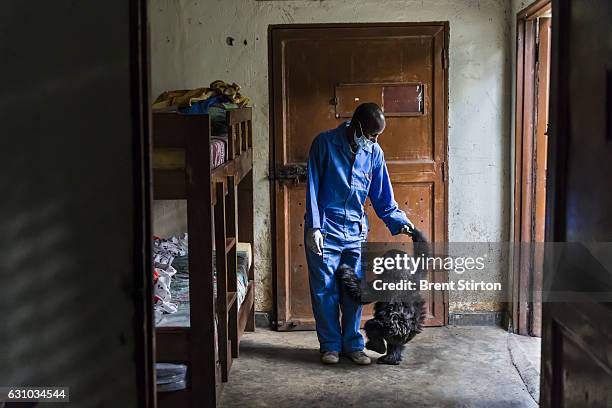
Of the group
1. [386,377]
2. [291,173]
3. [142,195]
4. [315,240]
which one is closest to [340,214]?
[315,240]

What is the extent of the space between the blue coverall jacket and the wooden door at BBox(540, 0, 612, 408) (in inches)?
86.6

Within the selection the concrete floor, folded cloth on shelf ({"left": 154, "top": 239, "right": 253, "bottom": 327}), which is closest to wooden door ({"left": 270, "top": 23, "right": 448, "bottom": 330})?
folded cloth on shelf ({"left": 154, "top": 239, "right": 253, "bottom": 327})

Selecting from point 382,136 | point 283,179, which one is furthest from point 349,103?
point 283,179

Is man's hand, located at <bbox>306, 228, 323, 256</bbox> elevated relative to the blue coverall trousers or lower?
elevated

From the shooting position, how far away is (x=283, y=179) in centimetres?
537

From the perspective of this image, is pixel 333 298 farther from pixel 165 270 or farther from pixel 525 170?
pixel 525 170

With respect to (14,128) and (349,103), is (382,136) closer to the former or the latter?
(349,103)

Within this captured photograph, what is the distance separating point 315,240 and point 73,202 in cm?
263

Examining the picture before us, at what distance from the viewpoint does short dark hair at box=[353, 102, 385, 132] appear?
444 cm

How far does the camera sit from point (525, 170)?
16.8 feet

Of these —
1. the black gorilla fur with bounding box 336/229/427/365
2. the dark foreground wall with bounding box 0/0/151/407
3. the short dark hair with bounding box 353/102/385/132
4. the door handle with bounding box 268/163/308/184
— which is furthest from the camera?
the door handle with bounding box 268/163/308/184

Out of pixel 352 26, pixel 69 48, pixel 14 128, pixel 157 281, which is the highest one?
pixel 352 26

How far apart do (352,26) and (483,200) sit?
147 cm

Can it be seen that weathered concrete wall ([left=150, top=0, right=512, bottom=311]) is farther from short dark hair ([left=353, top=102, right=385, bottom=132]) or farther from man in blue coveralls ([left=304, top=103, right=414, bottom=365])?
short dark hair ([left=353, top=102, right=385, bottom=132])
